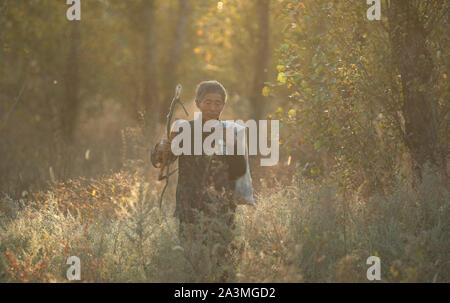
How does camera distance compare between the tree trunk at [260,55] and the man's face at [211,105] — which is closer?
the man's face at [211,105]

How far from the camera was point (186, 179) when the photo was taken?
4527 mm

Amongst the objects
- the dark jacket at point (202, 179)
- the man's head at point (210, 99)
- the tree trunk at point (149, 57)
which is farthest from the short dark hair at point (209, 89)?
the tree trunk at point (149, 57)

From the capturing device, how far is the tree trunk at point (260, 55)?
44.0ft

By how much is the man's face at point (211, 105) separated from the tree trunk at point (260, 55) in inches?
358

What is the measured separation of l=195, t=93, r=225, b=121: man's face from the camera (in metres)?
4.45

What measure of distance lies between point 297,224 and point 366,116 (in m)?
2.06

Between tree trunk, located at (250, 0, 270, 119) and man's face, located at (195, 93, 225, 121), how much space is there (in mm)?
9097

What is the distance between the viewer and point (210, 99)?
4.46m

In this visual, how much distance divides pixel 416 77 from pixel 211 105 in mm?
3188
